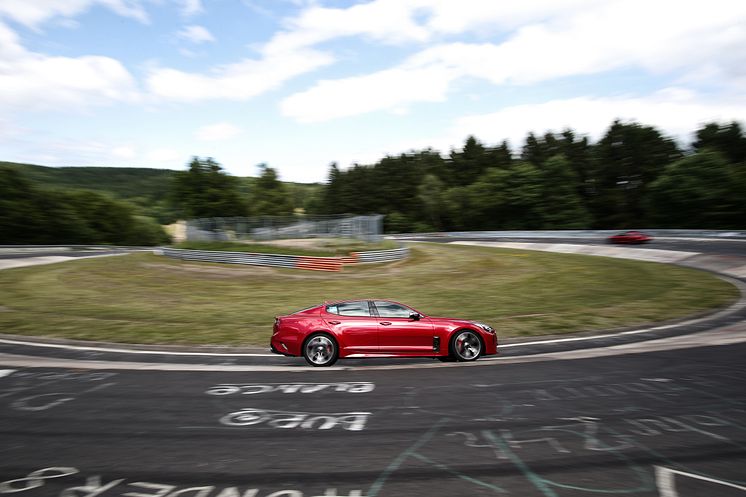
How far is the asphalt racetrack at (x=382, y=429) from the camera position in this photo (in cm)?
481

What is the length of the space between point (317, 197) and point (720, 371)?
113 metres

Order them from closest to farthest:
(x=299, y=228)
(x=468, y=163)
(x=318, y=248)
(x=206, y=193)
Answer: (x=318, y=248), (x=299, y=228), (x=206, y=193), (x=468, y=163)

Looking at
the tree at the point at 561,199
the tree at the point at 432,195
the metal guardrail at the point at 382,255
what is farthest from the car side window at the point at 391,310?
the tree at the point at 432,195

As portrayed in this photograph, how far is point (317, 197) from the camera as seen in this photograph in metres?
119

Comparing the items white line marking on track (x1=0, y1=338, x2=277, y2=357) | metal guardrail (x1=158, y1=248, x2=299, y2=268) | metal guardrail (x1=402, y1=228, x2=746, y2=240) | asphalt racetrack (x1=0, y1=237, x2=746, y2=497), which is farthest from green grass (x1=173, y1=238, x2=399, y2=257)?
metal guardrail (x1=402, y1=228, x2=746, y2=240)

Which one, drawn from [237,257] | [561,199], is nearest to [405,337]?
[237,257]

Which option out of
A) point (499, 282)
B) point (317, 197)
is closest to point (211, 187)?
point (317, 197)

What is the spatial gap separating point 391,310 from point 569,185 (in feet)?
229

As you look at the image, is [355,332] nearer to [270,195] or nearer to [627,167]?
[627,167]

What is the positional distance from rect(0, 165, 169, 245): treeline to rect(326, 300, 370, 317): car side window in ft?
235

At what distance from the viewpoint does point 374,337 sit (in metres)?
9.94

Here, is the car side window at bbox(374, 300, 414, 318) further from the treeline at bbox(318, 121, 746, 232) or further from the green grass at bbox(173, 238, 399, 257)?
the treeline at bbox(318, 121, 746, 232)

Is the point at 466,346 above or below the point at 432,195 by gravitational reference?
below

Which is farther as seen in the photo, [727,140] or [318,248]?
[727,140]
